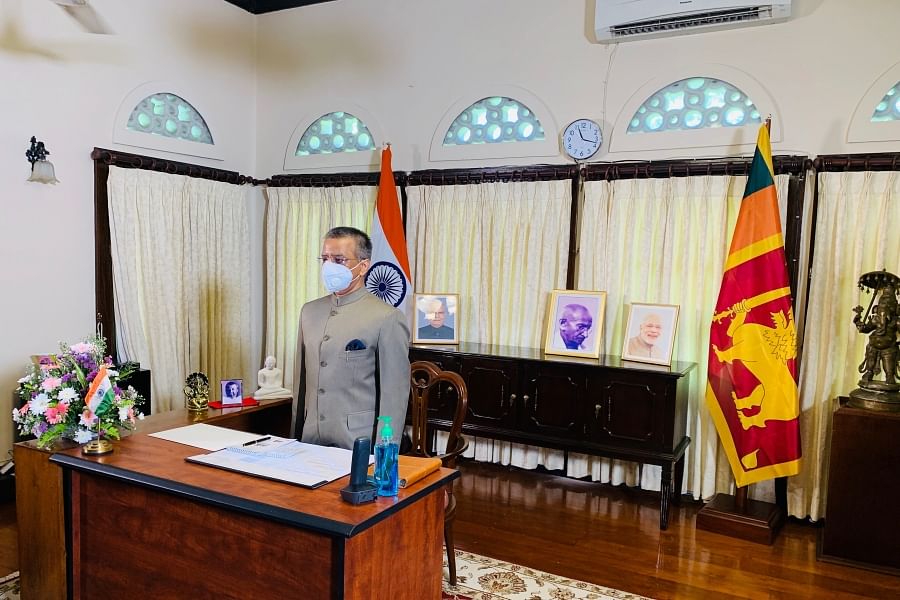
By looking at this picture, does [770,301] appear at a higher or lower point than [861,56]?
lower

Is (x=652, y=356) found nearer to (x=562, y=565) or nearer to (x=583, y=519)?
(x=583, y=519)

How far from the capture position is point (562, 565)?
134 inches

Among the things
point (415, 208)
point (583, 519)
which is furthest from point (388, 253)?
point (583, 519)

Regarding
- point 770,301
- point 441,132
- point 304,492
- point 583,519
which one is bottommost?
point 583,519

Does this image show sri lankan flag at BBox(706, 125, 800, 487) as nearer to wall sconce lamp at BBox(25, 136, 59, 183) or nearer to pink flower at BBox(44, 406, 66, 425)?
pink flower at BBox(44, 406, 66, 425)

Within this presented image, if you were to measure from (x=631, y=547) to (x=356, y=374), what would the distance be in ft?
6.62

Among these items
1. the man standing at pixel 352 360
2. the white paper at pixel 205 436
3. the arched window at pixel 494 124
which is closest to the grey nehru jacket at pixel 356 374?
the man standing at pixel 352 360

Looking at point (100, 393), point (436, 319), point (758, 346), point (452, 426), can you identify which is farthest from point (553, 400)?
point (100, 393)

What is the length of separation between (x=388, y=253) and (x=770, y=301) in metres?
2.62

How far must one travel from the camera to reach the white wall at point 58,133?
406 centimetres

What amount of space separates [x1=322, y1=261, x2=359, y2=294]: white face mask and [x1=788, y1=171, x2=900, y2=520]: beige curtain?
2.91 m

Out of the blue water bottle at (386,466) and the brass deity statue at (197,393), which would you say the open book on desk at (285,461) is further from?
the brass deity statue at (197,393)

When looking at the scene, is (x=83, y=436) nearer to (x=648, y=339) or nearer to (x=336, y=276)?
(x=336, y=276)

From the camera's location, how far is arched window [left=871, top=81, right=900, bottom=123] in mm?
3801
